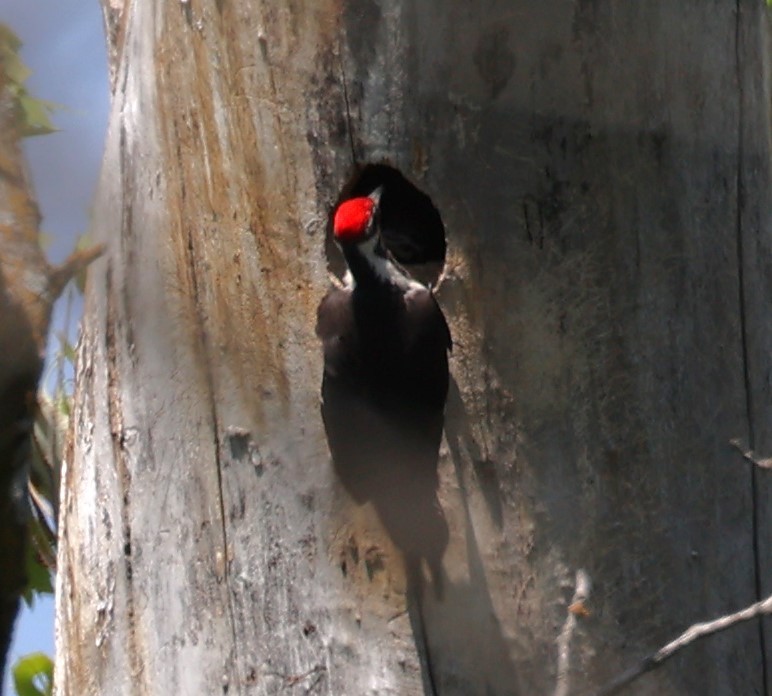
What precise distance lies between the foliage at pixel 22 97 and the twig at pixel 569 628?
1.11 meters

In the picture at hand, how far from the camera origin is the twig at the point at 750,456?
7.59 feet

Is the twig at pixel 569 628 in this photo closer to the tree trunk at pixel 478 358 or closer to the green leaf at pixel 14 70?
the tree trunk at pixel 478 358

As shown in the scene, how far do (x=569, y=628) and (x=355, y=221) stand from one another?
81cm

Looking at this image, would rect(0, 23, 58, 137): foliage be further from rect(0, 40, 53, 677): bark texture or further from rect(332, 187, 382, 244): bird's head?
rect(332, 187, 382, 244): bird's head

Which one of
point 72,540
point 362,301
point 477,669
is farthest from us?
point 72,540

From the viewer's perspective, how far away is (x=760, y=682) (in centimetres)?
262

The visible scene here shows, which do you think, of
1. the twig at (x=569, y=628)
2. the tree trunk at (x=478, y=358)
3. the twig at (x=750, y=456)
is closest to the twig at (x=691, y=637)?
the twig at (x=569, y=628)

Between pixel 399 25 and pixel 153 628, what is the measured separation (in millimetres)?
1195

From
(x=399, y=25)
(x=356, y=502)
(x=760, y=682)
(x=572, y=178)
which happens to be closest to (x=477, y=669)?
(x=356, y=502)

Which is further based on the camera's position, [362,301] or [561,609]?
[362,301]

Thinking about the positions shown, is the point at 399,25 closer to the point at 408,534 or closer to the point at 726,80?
the point at 726,80

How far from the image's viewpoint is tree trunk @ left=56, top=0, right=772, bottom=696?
2.53 metres

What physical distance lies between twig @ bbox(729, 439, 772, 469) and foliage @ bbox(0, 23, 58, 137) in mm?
1228

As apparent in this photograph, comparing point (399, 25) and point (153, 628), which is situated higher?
A: point (399, 25)
